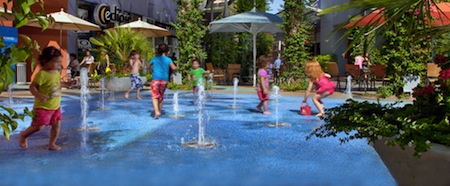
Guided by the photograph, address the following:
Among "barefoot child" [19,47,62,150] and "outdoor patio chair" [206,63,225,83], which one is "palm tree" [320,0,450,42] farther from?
"outdoor patio chair" [206,63,225,83]

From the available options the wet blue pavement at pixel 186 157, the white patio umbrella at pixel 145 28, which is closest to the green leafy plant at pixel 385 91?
the wet blue pavement at pixel 186 157

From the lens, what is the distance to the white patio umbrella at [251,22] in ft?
52.0

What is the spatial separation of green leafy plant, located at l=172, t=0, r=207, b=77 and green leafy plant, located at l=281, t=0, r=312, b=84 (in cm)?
284

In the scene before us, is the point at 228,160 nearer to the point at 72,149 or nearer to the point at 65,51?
the point at 72,149

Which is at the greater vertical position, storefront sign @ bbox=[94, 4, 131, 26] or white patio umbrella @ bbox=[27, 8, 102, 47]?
storefront sign @ bbox=[94, 4, 131, 26]

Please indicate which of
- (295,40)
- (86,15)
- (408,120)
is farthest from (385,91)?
(86,15)

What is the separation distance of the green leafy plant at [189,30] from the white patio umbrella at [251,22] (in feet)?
3.49

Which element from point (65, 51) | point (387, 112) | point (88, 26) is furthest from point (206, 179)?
point (65, 51)

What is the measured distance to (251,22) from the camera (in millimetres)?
15758

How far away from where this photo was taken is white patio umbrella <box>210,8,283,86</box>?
1585cm

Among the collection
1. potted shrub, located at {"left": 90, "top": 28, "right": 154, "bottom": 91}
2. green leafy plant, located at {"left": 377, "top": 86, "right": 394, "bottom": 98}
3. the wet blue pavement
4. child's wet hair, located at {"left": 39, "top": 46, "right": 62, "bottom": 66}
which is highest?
potted shrub, located at {"left": 90, "top": 28, "right": 154, "bottom": 91}

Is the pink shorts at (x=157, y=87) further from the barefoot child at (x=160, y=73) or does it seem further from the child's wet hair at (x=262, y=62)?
the child's wet hair at (x=262, y=62)

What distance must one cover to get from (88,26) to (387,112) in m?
13.7

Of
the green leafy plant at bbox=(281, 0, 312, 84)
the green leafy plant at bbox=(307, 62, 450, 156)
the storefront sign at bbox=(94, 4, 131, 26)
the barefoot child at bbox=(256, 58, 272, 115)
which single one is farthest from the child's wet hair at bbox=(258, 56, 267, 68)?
the storefront sign at bbox=(94, 4, 131, 26)
